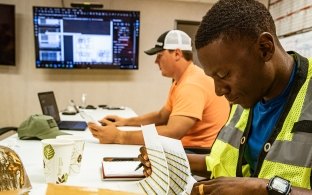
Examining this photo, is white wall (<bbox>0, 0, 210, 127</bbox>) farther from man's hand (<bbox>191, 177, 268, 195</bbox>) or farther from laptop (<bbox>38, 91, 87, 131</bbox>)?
man's hand (<bbox>191, 177, 268, 195</bbox>)

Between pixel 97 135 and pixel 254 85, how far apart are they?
1006mm

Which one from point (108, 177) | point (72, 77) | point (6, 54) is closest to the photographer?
point (108, 177)

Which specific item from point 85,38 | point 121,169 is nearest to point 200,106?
point 121,169

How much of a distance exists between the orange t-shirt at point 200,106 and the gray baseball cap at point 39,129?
68 cm

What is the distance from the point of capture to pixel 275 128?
0.94m

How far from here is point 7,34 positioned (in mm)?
3754

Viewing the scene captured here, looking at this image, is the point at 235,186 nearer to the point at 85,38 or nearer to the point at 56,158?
the point at 56,158

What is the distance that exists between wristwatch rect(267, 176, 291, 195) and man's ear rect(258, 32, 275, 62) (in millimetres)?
344

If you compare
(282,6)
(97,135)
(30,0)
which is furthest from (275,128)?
(30,0)

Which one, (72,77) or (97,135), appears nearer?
(97,135)

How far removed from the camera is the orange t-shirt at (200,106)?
5.99 feet

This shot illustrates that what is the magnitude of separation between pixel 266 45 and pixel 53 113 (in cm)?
184

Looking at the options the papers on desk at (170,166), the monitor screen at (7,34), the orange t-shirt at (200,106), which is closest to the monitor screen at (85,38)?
the monitor screen at (7,34)

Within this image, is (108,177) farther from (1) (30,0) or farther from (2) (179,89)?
(1) (30,0)
